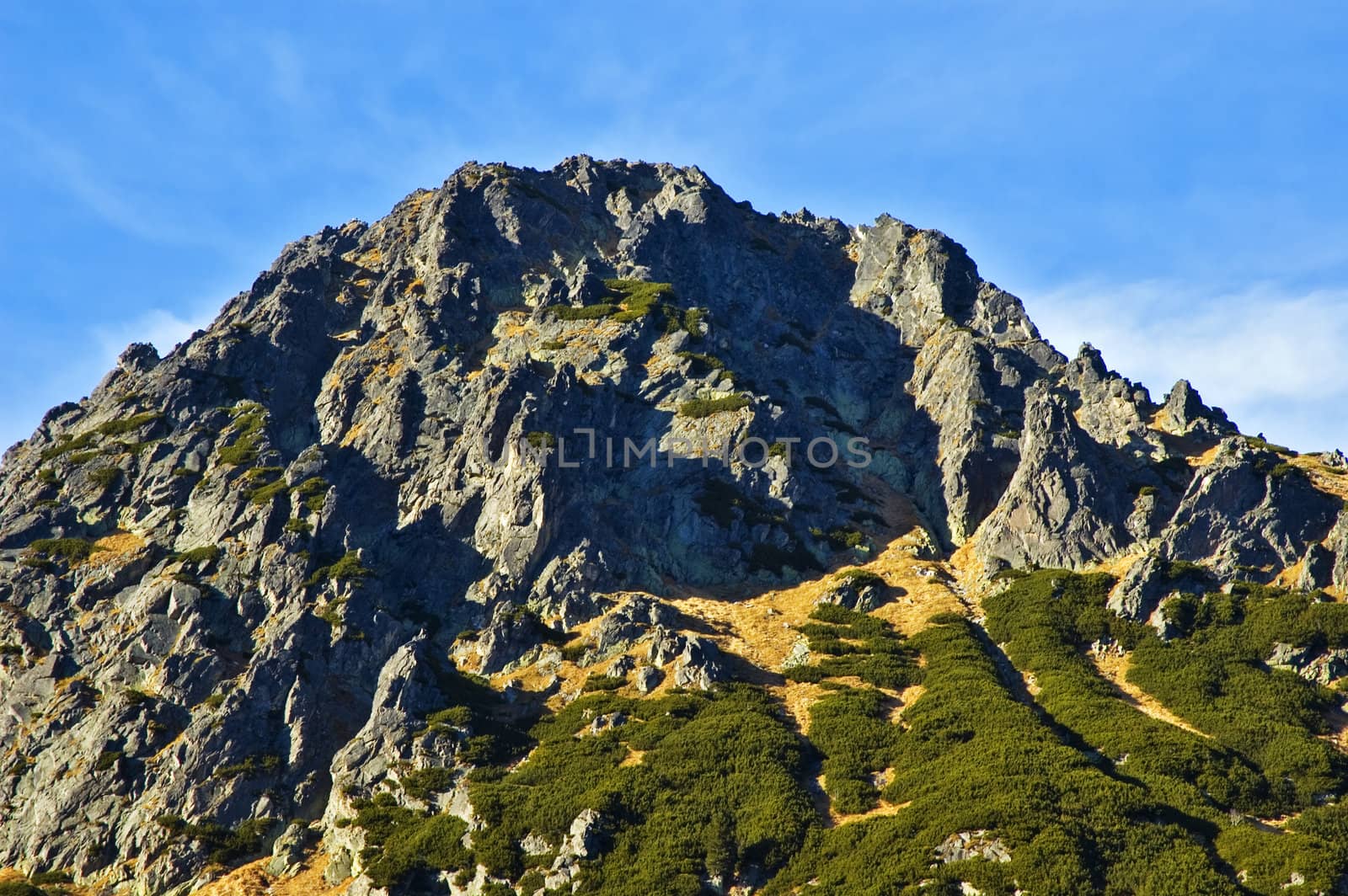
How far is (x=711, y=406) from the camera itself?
270 ft

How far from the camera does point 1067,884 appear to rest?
132 ft

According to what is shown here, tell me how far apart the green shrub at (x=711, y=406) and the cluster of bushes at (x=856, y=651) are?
19581 millimetres

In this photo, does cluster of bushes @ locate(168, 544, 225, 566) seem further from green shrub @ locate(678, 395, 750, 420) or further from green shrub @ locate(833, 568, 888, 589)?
green shrub @ locate(833, 568, 888, 589)

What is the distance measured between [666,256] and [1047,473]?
49.1 metres

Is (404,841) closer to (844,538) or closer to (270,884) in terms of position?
(270,884)

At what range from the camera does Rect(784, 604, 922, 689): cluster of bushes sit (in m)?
59.9

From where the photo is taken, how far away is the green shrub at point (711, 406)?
3221 inches

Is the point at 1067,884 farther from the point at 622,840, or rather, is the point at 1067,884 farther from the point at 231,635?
the point at 231,635

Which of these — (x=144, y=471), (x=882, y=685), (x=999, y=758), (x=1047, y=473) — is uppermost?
(x=144, y=471)

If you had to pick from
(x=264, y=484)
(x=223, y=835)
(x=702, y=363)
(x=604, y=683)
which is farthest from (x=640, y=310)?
(x=223, y=835)

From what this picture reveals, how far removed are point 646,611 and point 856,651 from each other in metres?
12.6

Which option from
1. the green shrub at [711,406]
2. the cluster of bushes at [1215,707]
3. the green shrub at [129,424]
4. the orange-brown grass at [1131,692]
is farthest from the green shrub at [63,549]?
the orange-brown grass at [1131,692]

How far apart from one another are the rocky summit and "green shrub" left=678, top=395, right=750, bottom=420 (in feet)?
1.20


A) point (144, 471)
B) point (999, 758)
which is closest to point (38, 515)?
point (144, 471)
